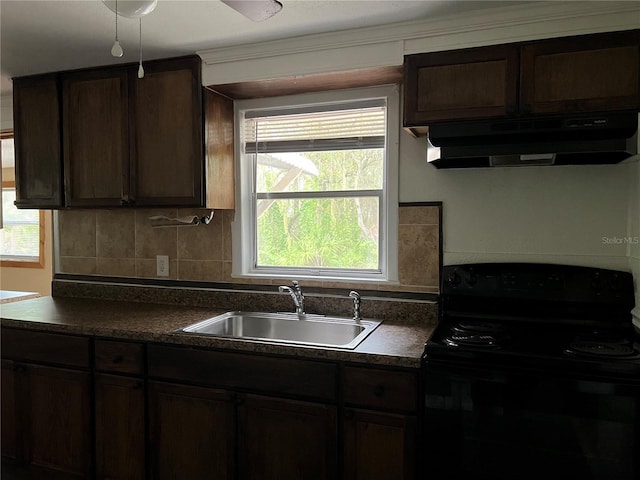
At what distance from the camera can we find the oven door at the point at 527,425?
1.55m

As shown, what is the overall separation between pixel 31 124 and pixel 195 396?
1.92m

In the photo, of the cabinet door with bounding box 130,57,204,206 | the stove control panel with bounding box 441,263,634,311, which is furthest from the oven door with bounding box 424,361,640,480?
the cabinet door with bounding box 130,57,204,206

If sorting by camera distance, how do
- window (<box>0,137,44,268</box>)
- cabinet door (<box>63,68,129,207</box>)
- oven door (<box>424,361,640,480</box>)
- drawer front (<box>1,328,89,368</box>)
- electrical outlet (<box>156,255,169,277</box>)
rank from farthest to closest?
window (<box>0,137,44,268</box>)
electrical outlet (<box>156,255,169,277</box>)
cabinet door (<box>63,68,129,207</box>)
drawer front (<box>1,328,89,368</box>)
oven door (<box>424,361,640,480</box>)

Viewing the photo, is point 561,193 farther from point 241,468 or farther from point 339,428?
point 241,468

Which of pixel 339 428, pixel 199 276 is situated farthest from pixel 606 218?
pixel 199 276

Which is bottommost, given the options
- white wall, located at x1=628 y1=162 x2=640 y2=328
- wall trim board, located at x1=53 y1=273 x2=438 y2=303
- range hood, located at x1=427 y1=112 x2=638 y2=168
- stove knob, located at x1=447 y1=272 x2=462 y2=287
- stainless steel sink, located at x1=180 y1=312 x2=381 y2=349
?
stainless steel sink, located at x1=180 y1=312 x2=381 y2=349

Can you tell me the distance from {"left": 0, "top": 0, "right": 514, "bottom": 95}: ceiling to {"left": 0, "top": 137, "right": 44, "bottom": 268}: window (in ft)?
11.4

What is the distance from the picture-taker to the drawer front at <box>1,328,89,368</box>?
229cm

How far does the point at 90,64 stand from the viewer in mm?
2650

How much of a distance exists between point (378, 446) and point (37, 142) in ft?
8.22

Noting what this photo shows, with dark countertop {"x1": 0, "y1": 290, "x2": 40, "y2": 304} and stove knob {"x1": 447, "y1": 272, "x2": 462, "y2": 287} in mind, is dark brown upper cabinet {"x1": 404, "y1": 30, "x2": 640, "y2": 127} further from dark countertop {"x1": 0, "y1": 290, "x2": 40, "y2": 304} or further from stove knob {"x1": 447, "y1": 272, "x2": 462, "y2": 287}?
dark countertop {"x1": 0, "y1": 290, "x2": 40, "y2": 304}

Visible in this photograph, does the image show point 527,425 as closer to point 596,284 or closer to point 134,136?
point 596,284

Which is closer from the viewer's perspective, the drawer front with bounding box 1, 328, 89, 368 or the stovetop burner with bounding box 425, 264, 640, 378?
the stovetop burner with bounding box 425, 264, 640, 378

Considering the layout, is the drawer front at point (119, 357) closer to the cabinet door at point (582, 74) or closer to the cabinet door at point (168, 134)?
the cabinet door at point (168, 134)
